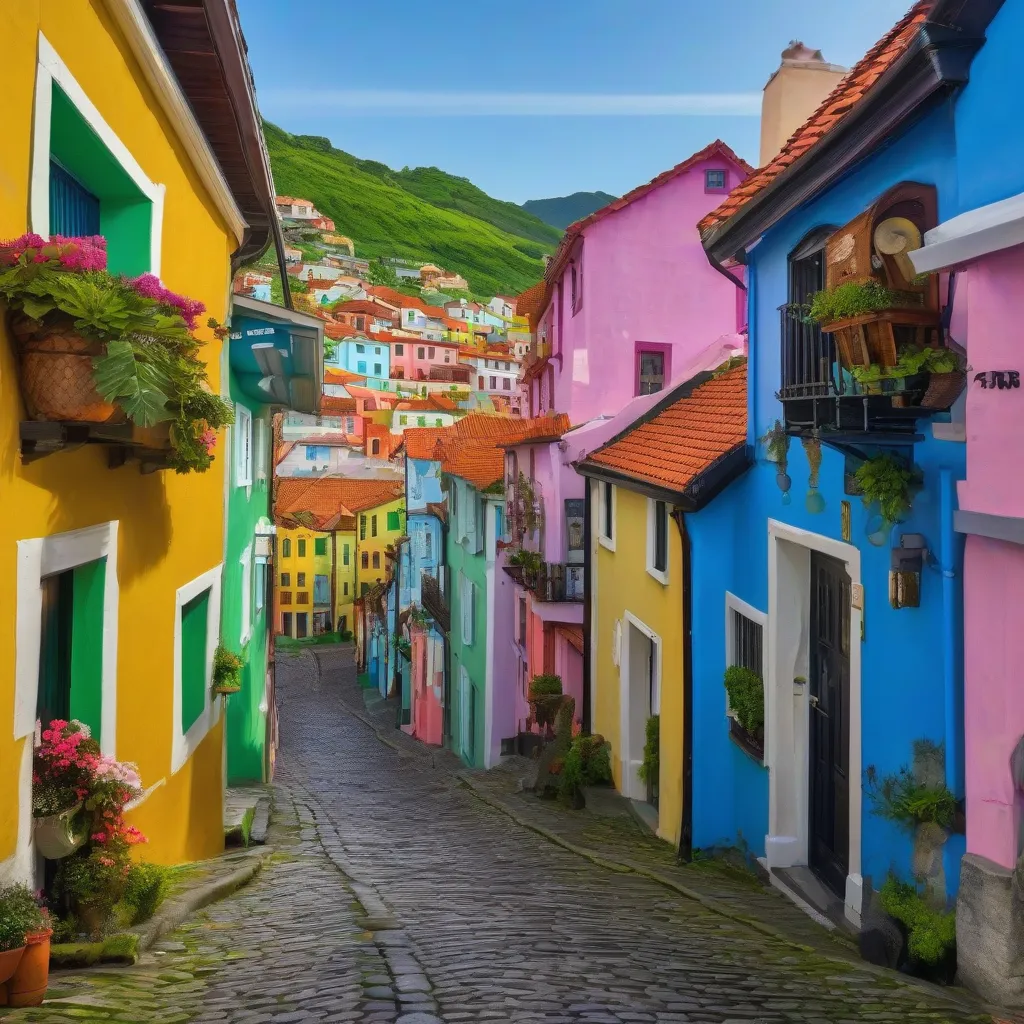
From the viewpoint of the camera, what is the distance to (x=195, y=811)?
30.5ft

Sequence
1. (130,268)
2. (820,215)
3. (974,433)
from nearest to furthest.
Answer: (974,433), (130,268), (820,215)

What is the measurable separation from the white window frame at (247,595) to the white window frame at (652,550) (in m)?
6.53

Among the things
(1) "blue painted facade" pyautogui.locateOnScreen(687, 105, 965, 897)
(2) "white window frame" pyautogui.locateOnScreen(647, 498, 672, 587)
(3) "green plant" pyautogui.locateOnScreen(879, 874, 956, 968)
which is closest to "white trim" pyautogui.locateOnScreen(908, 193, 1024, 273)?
(1) "blue painted facade" pyautogui.locateOnScreen(687, 105, 965, 897)

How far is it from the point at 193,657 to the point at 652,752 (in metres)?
5.93

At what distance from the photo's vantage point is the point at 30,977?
4.38 metres

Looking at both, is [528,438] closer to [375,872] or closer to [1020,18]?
[375,872]

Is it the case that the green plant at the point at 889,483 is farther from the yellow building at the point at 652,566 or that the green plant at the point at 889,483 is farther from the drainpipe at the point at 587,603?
the drainpipe at the point at 587,603

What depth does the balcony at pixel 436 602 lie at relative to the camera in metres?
32.6

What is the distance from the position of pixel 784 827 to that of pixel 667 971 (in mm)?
3573

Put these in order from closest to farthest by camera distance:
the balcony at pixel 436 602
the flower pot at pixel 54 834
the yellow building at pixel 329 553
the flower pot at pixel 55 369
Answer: the flower pot at pixel 55 369 < the flower pot at pixel 54 834 < the balcony at pixel 436 602 < the yellow building at pixel 329 553

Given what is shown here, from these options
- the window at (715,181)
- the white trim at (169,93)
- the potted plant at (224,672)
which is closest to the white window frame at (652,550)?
the potted plant at (224,672)

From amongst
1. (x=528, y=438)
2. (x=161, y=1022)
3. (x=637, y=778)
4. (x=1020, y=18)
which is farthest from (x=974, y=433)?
(x=528, y=438)

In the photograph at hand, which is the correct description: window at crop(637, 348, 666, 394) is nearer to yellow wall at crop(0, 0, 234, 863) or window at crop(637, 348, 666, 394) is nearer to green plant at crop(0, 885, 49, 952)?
yellow wall at crop(0, 0, 234, 863)

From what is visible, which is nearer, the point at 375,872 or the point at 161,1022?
the point at 161,1022
